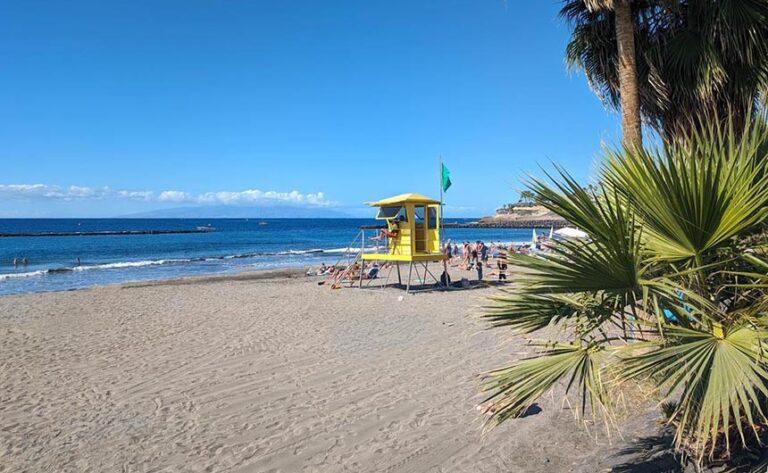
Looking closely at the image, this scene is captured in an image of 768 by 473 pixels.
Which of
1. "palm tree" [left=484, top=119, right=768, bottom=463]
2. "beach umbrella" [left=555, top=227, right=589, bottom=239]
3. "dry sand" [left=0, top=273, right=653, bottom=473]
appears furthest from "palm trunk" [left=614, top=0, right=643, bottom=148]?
"palm tree" [left=484, top=119, right=768, bottom=463]

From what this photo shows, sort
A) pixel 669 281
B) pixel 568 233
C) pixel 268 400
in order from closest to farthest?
pixel 669 281, pixel 268 400, pixel 568 233

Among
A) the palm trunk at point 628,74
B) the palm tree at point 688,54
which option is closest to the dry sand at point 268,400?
the palm trunk at point 628,74

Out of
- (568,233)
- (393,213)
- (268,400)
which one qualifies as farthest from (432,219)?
(268,400)

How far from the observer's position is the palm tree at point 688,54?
6609mm

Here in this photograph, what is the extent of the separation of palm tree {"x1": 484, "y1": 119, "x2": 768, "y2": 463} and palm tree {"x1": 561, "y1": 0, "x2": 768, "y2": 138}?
3.93 metres

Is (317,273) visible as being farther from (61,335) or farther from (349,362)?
(349,362)

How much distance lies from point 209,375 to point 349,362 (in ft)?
6.93

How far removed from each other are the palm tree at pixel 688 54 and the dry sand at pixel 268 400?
4009mm

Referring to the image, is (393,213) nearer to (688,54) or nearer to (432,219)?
(432,219)

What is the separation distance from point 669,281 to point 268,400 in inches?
205

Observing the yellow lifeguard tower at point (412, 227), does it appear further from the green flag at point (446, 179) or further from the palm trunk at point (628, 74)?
the palm trunk at point (628, 74)

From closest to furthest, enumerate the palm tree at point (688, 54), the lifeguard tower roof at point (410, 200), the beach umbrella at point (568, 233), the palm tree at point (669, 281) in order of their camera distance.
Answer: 1. the palm tree at point (669, 281)
2. the beach umbrella at point (568, 233)
3. the palm tree at point (688, 54)
4. the lifeguard tower roof at point (410, 200)

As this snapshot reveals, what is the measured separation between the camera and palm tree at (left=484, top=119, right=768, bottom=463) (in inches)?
104

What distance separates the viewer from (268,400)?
675 cm
